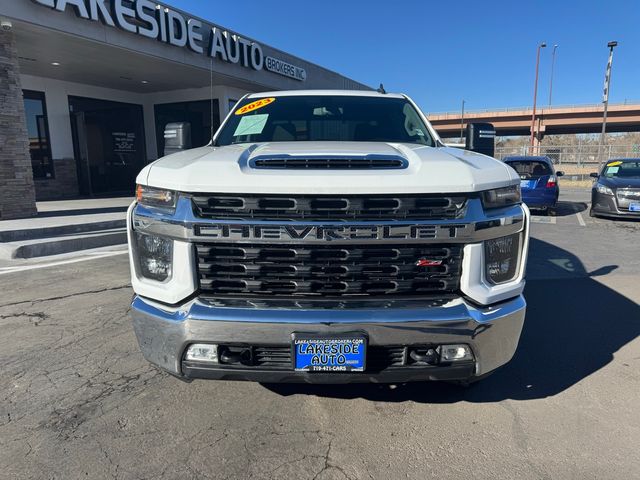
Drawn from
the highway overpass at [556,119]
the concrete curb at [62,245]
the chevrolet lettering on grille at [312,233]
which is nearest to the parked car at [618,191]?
the chevrolet lettering on grille at [312,233]

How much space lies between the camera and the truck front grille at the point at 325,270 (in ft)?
7.15

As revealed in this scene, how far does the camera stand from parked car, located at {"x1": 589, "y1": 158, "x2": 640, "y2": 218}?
10125 mm

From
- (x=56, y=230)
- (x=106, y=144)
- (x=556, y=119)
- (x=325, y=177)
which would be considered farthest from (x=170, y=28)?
(x=556, y=119)

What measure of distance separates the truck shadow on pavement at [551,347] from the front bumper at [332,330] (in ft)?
2.21

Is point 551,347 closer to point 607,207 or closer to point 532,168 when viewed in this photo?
point 607,207

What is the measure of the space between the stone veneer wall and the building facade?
2cm

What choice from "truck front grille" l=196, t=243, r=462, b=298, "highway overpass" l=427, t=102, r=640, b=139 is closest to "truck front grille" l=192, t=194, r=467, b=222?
"truck front grille" l=196, t=243, r=462, b=298

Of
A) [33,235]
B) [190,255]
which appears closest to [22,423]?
[190,255]

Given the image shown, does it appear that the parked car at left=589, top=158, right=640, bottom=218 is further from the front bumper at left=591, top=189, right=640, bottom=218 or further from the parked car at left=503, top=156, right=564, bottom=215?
the parked car at left=503, top=156, right=564, bottom=215

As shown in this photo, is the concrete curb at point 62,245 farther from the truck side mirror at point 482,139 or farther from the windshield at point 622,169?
the windshield at point 622,169

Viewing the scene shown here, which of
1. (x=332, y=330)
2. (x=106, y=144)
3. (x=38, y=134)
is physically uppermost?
(x=38, y=134)

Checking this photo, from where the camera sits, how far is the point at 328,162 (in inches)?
92.7

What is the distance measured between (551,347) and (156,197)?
328 cm

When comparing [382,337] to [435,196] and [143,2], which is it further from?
[143,2]
